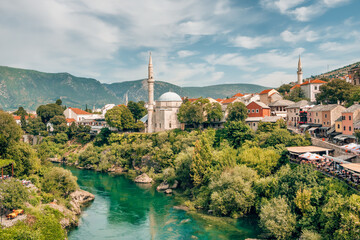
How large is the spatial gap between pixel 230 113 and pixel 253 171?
76.8ft

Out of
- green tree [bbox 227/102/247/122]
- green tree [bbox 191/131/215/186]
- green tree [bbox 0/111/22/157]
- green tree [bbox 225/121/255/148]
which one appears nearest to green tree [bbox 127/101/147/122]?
green tree [bbox 227/102/247/122]

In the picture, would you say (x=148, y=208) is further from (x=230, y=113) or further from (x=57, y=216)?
(x=230, y=113)

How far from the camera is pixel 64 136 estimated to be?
2913 inches

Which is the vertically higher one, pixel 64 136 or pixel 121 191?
pixel 64 136

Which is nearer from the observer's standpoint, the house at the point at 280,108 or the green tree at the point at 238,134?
the green tree at the point at 238,134

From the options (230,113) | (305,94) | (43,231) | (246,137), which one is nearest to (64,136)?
(230,113)

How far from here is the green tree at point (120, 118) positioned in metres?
64.8

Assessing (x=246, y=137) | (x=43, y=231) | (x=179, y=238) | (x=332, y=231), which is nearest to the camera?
(x=332, y=231)

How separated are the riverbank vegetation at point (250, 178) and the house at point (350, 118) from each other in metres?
4.84

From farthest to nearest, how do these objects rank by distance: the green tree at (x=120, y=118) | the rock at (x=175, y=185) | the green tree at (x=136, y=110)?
the green tree at (x=136, y=110) < the green tree at (x=120, y=118) < the rock at (x=175, y=185)

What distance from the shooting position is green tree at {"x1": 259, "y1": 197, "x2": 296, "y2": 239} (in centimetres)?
2225

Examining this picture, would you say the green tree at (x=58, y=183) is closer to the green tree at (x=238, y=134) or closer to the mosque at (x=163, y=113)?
the green tree at (x=238, y=134)

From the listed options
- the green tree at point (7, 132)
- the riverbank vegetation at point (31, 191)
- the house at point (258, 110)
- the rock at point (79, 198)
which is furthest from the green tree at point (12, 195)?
the house at point (258, 110)

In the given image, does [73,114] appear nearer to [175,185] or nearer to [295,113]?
[175,185]
